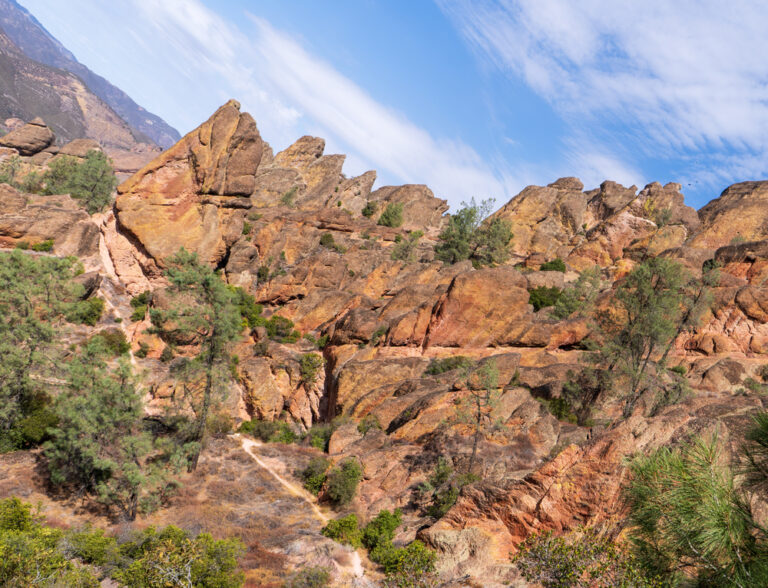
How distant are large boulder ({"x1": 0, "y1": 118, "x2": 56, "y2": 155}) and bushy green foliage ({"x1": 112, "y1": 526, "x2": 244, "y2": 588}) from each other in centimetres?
14688

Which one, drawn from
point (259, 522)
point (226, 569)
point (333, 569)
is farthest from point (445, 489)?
point (226, 569)

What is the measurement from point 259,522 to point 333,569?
22.7ft

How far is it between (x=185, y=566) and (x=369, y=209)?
95685 mm

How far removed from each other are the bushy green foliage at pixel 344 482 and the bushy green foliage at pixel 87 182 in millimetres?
69544

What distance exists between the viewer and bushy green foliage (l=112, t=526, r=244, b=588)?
50.9ft

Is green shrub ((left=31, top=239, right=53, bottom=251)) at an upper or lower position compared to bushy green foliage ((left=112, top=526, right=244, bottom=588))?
lower

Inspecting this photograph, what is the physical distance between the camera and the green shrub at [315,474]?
30500mm

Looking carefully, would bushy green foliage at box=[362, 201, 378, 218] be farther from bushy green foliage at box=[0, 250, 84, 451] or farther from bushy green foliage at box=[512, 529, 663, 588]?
bushy green foliage at box=[512, 529, 663, 588]

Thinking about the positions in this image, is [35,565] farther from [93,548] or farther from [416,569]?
[416,569]

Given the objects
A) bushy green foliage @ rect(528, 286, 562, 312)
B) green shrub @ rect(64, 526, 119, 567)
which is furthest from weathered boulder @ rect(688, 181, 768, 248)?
green shrub @ rect(64, 526, 119, 567)

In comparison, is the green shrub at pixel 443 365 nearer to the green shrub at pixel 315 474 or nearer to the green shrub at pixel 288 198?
the green shrub at pixel 315 474

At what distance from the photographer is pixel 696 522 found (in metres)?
8.05

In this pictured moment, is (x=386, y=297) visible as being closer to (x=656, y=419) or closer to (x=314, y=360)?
(x=314, y=360)

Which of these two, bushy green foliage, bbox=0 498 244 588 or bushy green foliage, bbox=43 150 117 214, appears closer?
bushy green foliage, bbox=0 498 244 588
